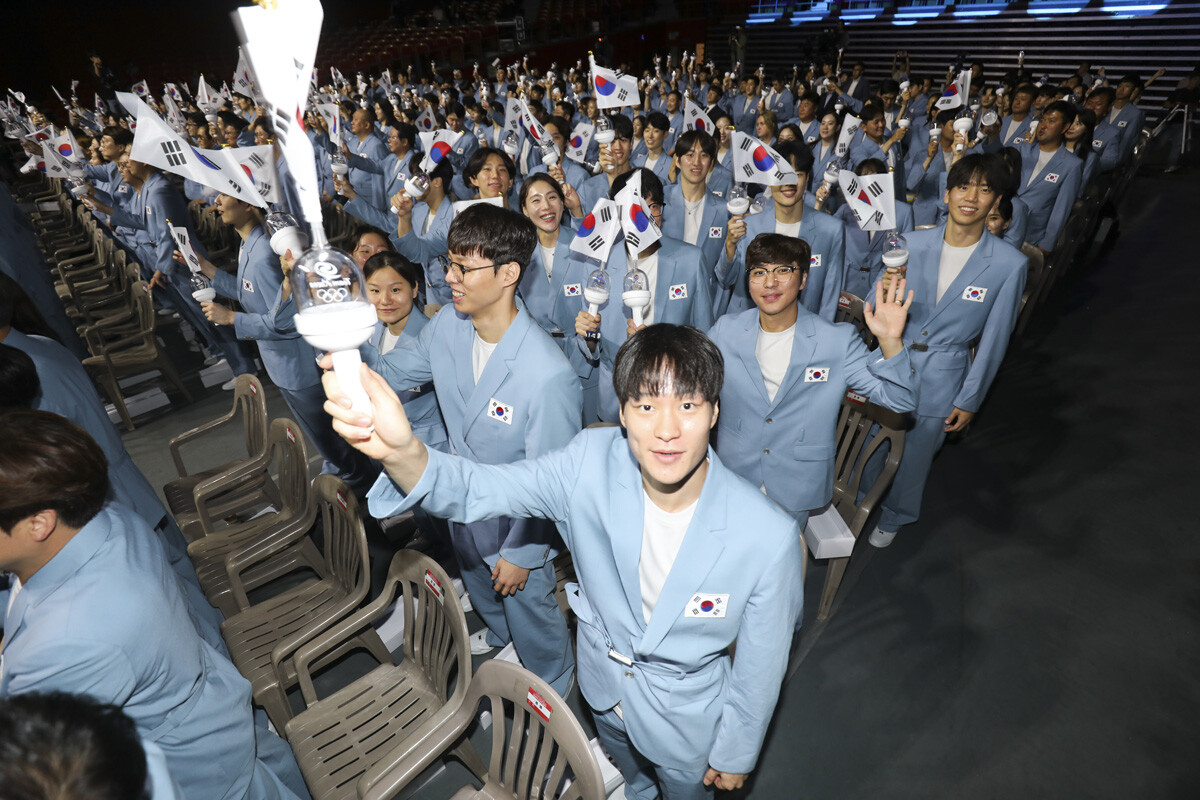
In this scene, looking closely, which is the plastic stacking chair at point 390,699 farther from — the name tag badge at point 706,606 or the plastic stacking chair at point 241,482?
the plastic stacking chair at point 241,482

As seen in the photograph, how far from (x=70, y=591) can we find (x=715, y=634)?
150 cm

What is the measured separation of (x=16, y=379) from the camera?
1.92 metres

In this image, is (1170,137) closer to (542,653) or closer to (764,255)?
(764,255)

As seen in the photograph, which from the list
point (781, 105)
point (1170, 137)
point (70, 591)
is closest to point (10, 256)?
point (70, 591)

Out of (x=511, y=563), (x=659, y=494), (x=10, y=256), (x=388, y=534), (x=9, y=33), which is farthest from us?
(x=9, y=33)

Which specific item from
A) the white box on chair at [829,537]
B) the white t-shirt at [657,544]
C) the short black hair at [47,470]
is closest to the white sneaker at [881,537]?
the white box on chair at [829,537]

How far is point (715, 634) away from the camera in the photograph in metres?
1.53

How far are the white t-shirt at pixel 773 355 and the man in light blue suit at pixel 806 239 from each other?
1.27 metres

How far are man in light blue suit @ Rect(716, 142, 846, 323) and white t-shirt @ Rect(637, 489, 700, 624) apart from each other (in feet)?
7.85

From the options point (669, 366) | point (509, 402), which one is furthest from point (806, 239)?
point (669, 366)

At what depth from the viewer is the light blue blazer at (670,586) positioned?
143cm

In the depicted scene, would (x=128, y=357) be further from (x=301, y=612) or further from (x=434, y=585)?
(x=434, y=585)

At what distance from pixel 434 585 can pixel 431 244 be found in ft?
9.71

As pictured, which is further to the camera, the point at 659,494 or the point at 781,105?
the point at 781,105
